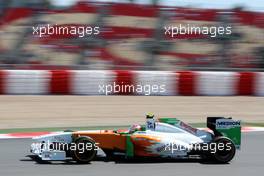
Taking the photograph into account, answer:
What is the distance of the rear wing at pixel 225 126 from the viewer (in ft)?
26.8

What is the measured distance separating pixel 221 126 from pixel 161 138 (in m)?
0.87

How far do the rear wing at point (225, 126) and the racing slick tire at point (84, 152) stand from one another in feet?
5.38

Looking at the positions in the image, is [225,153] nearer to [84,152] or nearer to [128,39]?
[84,152]

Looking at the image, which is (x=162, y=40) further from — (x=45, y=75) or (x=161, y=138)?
(x=161, y=138)

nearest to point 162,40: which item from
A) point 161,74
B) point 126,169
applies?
point 161,74

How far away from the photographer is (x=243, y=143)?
400 inches

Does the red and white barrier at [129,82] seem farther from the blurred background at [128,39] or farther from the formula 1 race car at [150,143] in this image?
the formula 1 race car at [150,143]

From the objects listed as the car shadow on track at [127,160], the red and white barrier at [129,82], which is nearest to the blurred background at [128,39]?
the red and white barrier at [129,82]

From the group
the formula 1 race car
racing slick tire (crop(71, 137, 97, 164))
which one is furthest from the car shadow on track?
racing slick tire (crop(71, 137, 97, 164))

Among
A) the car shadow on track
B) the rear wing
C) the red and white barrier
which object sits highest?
the red and white barrier

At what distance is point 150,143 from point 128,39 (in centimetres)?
1105

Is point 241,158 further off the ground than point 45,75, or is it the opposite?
point 45,75

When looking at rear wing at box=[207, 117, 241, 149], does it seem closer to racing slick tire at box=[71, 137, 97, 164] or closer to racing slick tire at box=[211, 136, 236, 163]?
racing slick tire at box=[211, 136, 236, 163]

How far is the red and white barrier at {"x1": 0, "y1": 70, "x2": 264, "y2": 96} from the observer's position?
15133mm
